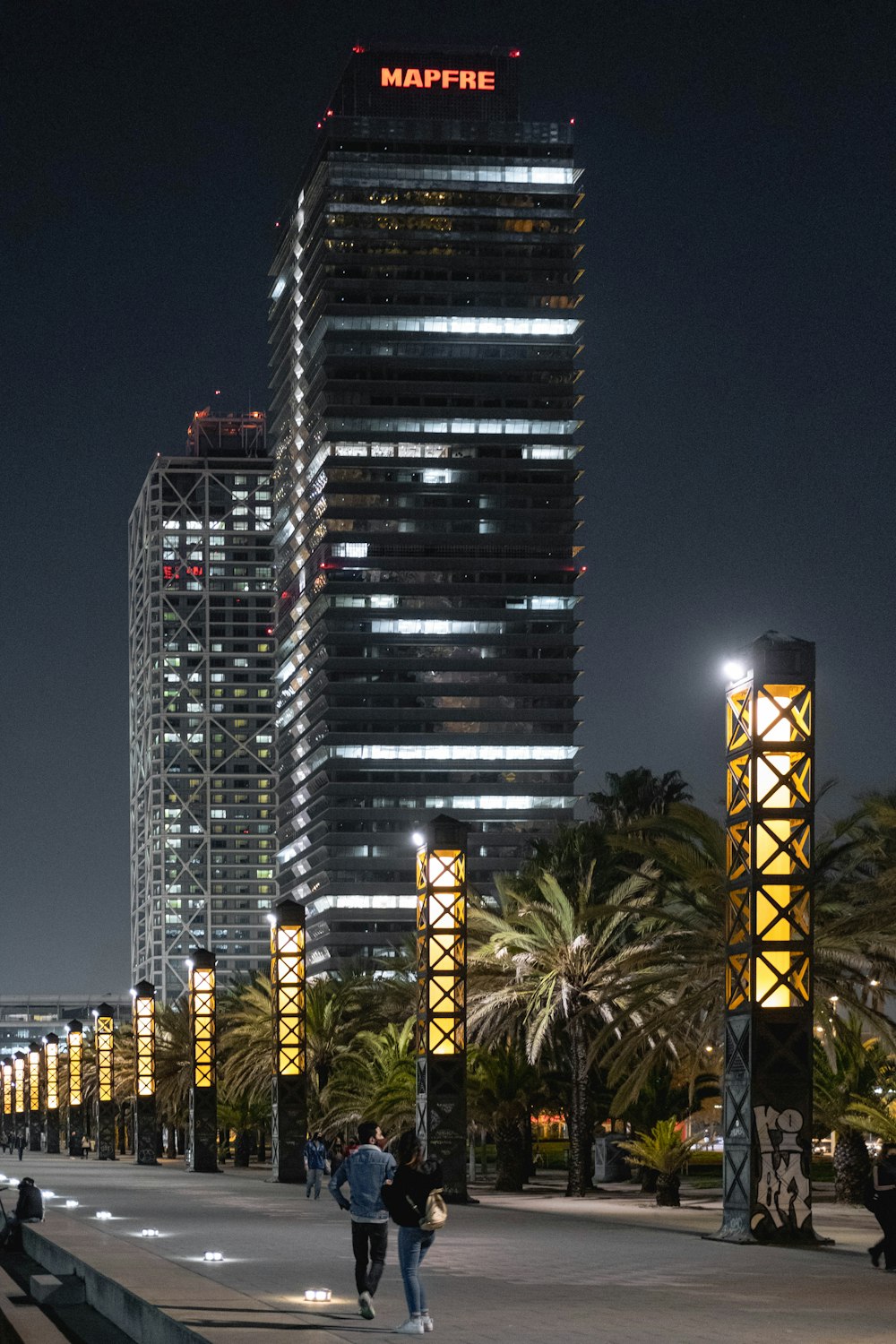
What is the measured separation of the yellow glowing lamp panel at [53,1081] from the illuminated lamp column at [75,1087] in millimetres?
11977

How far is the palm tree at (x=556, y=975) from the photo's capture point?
44.4m

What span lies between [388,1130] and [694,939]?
799 inches

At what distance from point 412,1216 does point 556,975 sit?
28.5 metres

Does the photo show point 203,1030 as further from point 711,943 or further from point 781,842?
point 781,842

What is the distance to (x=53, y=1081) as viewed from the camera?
127000 millimetres

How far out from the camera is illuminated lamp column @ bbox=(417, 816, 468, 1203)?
39688mm

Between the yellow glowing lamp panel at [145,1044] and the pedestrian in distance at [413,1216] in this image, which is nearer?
the pedestrian in distance at [413,1216]

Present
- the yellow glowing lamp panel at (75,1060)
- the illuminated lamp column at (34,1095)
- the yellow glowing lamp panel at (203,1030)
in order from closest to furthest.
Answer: the yellow glowing lamp panel at (203,1030)
the yellow glowing lamp panel at (75,1060)
the illuminated lamp column at (34,1095)

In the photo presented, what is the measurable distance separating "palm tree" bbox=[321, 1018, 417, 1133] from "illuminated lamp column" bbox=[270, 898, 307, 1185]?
231 cm

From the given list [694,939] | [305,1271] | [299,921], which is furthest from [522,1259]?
[299,921]

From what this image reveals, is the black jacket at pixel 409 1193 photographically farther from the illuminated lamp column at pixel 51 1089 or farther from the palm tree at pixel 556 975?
the illuminated lamp column at pixel 51 1089

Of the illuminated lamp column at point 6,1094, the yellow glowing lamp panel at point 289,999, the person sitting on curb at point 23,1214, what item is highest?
the yellow glowing lamp panel at point 289,999

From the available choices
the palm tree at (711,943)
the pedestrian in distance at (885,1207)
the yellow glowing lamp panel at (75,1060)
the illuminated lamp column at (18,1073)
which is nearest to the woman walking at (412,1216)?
the pedestrian in distance at (885,1207)

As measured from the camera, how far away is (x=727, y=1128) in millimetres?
26266
